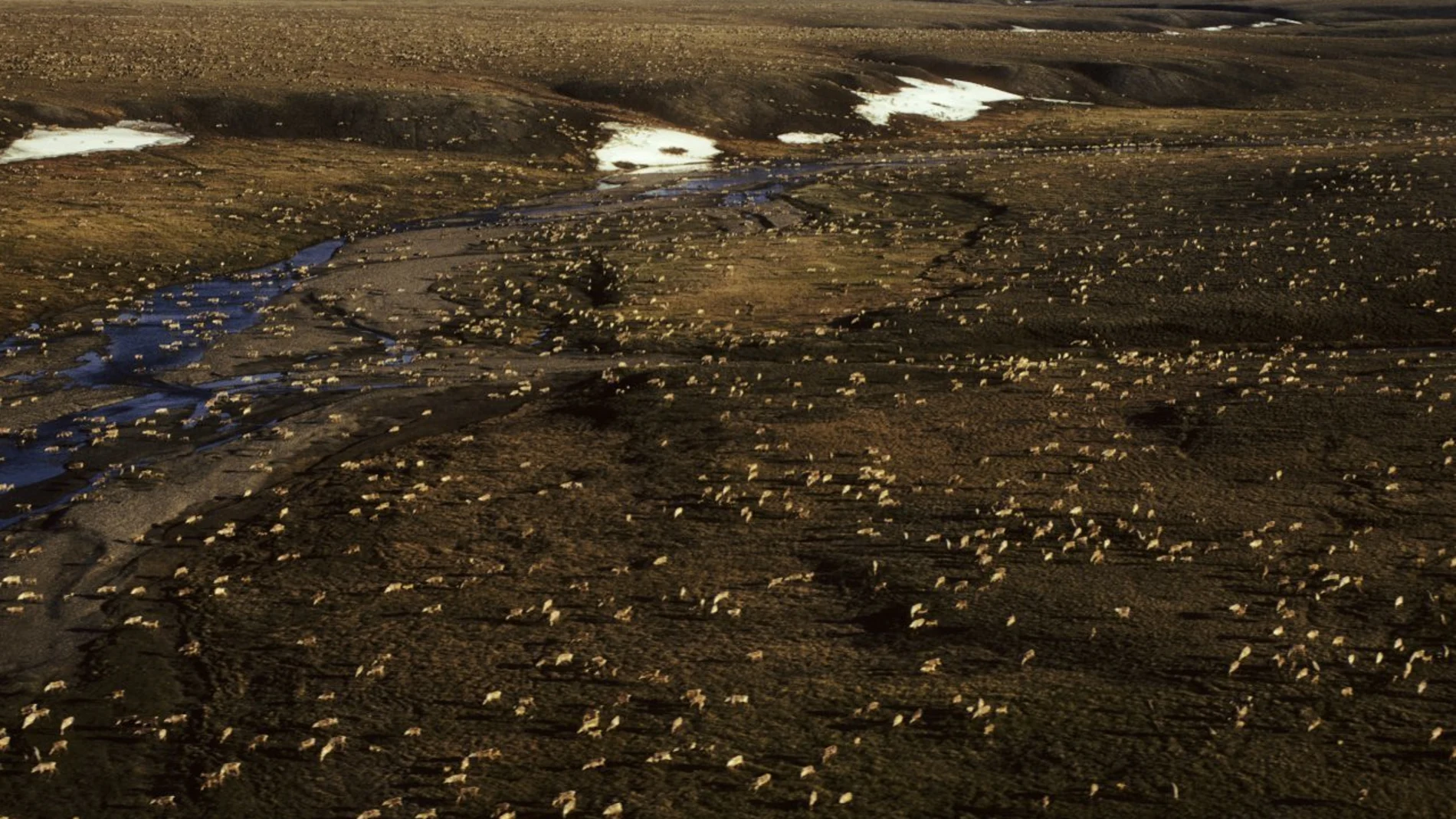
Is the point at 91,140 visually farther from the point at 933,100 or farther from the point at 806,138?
the point at 933,100

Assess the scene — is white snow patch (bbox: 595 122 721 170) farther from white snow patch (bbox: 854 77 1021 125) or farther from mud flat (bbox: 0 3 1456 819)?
mud flat (bbox: 0 3 1456 819)

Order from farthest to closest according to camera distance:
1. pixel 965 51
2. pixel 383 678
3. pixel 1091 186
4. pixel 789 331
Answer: pixel 965 51 < pixel 1091 186 < pixel 789 331 < pixel 383 678

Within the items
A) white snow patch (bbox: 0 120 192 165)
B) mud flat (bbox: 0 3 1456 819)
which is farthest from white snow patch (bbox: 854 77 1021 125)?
white snow patch (bbox: 0 120 192 165)

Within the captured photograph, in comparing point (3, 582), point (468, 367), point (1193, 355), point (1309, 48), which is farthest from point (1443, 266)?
point (1309, 48)

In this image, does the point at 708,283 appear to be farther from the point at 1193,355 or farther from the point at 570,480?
the point at 570,480

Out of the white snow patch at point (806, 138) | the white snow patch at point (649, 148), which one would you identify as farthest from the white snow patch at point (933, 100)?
the white snow patch at point (649, 148)

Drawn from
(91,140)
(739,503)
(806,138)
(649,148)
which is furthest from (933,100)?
(739,503)
